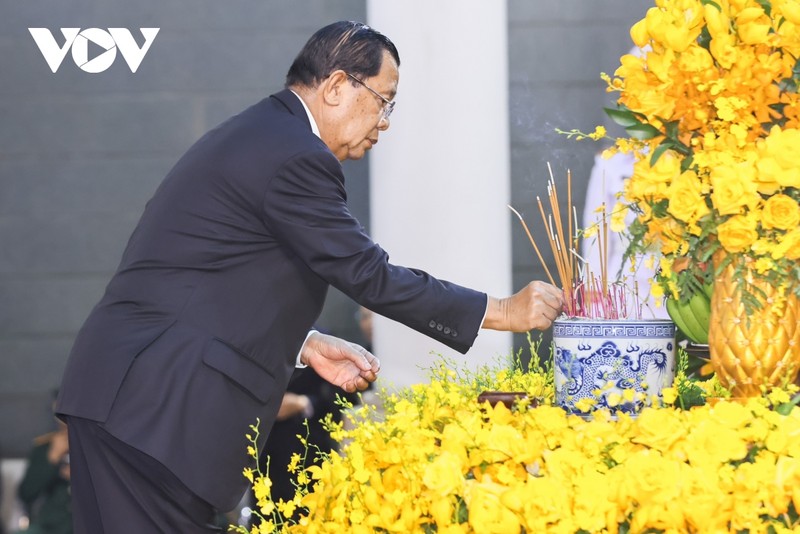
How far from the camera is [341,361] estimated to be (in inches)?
85.7

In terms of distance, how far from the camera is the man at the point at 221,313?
1970 mm

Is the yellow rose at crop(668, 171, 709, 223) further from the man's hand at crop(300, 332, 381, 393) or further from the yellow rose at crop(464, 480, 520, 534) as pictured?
the man's hand at crop(300, 332, 381, 393)

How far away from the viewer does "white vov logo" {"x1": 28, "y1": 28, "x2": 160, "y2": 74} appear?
16.0ft

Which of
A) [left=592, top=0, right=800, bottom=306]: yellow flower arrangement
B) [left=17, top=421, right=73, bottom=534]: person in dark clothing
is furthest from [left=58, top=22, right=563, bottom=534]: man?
[left=17, top=421, right=73, bottom=534]: person in dark clothing

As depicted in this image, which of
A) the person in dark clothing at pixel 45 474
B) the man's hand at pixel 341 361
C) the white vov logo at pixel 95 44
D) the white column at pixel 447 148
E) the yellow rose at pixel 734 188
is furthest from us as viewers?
the white vov logo at pixel 95 44

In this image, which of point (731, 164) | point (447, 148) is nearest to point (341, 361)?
point (731, 164)

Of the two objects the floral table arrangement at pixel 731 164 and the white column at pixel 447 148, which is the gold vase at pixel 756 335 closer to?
the floral table arrangement at pixel 731 164

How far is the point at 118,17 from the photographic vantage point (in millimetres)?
4848

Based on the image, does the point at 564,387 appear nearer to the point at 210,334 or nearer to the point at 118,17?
the point at 210,334

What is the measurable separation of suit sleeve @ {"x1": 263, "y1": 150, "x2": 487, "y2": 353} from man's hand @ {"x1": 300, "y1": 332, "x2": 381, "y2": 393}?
5.1 inches

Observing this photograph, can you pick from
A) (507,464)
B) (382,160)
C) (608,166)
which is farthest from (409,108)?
(507,464)

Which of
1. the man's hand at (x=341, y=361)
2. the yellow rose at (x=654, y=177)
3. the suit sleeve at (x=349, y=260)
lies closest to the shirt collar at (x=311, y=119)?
the suit sleeve at (x=349, y=260)

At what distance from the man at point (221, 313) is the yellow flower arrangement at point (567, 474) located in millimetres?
482

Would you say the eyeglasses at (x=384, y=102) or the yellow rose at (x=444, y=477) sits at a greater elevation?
the eyeglasses at (x=384, y=102)
